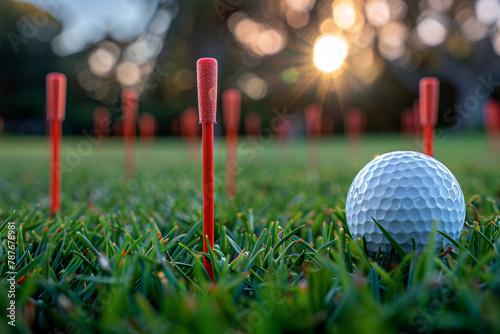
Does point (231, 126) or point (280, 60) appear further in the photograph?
point (280, 60)

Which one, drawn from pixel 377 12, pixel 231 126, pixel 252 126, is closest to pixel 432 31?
pixel 377 12

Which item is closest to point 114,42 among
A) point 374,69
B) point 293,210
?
point 374,69

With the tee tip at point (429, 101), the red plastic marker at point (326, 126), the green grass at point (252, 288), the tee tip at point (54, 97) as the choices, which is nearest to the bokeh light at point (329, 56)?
the red plastic marker at point (326, 126)

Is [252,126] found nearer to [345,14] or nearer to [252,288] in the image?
[345,14]

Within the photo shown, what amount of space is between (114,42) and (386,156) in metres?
30.4

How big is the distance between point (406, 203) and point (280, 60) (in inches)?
990

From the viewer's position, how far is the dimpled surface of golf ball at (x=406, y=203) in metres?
1.25

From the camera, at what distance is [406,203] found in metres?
1.28

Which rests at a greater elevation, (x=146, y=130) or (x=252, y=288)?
(x=146, y=130)

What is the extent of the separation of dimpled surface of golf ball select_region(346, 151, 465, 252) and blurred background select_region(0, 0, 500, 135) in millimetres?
20519

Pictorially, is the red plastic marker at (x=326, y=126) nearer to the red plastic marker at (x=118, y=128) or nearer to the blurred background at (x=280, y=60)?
the blurred background at (x=280, y=60)

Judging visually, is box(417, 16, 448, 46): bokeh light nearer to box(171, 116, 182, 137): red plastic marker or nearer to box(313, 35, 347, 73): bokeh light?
box(313, 35, 347, 73): bokeh light

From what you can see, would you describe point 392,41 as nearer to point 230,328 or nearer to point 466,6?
point 466,6

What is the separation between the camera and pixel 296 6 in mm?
24953
